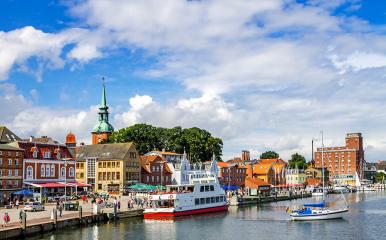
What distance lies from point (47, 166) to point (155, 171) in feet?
105

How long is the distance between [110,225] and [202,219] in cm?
1527

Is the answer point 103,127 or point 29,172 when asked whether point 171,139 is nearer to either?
point 103,127

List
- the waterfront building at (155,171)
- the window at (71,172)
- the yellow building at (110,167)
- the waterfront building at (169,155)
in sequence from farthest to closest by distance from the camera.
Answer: the waterfront building at (169,155) → the waterfront building at (155,171) → the yellow building at (110,167) → the window at (71,172)

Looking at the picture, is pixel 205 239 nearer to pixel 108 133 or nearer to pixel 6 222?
pixel 6 222

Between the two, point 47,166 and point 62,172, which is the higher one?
point 47,166

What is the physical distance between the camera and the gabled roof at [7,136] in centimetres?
8986

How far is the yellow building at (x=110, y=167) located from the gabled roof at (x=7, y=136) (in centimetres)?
2137

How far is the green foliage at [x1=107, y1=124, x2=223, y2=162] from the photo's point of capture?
132625mm

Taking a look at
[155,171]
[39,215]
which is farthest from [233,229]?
[155,171]

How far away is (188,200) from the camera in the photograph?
254ft

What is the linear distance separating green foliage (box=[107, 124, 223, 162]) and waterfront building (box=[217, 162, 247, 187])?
5339 millimetres

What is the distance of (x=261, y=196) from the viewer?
117m

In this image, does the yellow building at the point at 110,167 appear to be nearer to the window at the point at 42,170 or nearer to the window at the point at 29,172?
the window at the point at 42,170

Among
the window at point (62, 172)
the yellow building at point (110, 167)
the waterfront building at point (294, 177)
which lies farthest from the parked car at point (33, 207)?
the waterfront building at point (294, 177)
